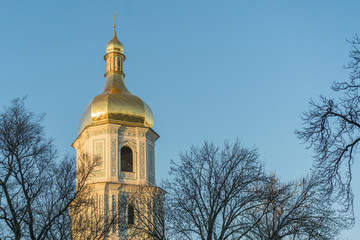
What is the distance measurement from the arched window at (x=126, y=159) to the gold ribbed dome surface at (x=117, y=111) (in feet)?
6.08

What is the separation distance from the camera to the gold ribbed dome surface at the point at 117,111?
1534 inches

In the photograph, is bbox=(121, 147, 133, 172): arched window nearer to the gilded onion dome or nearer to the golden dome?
the gilded onion dome

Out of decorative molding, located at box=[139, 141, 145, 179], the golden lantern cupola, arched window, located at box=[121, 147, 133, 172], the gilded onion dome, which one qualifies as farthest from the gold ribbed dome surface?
the golden lantern cupola

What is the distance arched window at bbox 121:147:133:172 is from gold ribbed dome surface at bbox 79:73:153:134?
6.08ft

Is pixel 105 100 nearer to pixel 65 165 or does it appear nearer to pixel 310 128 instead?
pixel 65 165

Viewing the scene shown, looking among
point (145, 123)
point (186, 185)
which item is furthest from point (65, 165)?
point (145, 123)

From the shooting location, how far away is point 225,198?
71.7 ft

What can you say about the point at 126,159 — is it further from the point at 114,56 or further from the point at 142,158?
the point at 114,56

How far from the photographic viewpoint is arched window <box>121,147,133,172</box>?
126ft

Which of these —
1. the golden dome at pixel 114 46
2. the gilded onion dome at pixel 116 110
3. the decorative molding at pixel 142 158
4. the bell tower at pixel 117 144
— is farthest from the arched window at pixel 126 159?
the golden dome at pixel 114 46

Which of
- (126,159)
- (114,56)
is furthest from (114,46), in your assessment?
(126,159)

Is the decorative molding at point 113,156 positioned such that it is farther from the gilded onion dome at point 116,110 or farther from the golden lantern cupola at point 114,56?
the golden lantern cupola at point 114,56

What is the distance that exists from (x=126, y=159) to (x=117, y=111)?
342 centimetres

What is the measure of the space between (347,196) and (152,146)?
28239 millimetres
